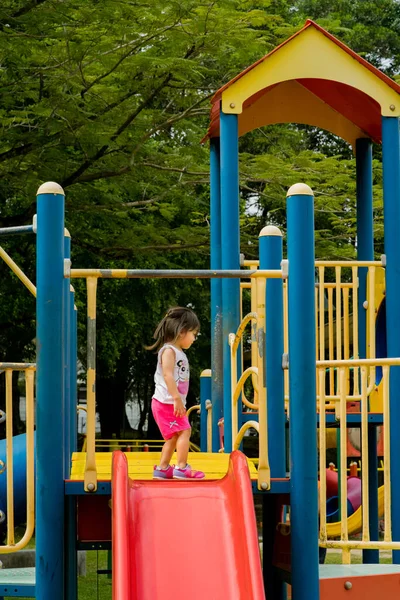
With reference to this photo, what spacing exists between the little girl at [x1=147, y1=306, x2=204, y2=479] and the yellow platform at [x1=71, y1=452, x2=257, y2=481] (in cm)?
13

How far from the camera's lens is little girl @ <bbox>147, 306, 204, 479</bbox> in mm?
4953

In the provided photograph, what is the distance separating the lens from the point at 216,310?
23.1ft

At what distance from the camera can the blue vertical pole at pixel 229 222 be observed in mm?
6508

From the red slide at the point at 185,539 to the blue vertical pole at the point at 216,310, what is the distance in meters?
2.38

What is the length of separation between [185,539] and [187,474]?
0.79m

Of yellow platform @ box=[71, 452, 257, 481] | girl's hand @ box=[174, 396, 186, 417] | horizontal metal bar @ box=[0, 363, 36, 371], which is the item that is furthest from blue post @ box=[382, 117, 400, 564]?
horizontal metal bar @ box=[0, 363, 36, 371]

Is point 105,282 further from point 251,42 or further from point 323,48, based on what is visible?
point 323,48

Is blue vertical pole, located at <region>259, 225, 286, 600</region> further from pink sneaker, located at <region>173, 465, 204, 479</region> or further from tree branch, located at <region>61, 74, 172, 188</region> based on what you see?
tree branch, located at <region>61, 74, 172, 188</region>

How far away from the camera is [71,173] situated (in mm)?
→ 12500

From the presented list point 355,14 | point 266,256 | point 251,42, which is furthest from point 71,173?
point 355,14

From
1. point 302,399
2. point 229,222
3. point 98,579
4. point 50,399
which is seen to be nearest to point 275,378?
point 302,399

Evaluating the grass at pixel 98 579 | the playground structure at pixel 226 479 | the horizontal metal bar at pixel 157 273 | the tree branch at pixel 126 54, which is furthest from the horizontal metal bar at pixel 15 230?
the tree branch at pixel 126 54

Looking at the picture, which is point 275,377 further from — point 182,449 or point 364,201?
point 364,201

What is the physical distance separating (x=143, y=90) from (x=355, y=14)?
37.0 feet
